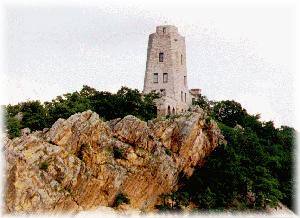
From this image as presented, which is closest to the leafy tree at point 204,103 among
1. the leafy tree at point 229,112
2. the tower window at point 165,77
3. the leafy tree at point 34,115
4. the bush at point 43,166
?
the leafy tree at point 229,112

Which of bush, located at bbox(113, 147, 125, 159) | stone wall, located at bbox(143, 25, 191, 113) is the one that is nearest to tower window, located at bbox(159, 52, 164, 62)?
stone wall, located at bbox(143, 25, 191, 113)

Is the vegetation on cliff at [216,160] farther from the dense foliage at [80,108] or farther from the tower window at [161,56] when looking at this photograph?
the tower window at [161,56]

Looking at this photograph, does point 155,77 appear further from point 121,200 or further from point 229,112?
point 121,200

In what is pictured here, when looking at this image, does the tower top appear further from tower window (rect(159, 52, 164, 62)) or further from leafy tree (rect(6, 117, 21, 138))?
leafy tree (rect(6, 117, 21, 138))

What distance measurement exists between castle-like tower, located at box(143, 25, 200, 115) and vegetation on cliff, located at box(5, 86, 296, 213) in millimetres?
5352

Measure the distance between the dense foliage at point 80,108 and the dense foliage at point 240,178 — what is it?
739cm

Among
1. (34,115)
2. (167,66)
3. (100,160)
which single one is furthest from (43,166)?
(167,66)

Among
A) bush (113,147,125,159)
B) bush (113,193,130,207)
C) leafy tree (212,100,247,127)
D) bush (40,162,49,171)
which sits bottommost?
bush (113,193,130,207)

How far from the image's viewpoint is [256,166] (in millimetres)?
56938

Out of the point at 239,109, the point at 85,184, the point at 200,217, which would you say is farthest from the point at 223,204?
the point at 239,109

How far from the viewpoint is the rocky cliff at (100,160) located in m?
41.6

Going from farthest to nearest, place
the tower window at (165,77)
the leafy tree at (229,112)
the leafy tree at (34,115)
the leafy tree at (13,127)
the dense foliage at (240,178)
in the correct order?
the leafy tree at (229,112) → the tower window at (165,77) → the leafy tree at (34,115) → the dense foliage at (240,178) → the leafy tree at (13,127)

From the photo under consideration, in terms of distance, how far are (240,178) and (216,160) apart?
222cm

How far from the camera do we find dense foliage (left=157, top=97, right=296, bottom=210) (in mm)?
51375
